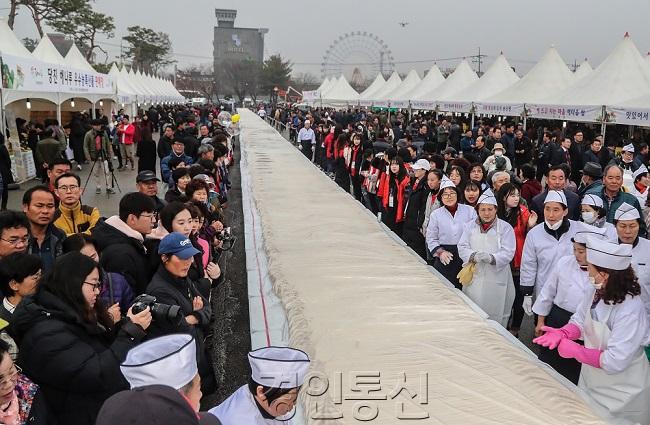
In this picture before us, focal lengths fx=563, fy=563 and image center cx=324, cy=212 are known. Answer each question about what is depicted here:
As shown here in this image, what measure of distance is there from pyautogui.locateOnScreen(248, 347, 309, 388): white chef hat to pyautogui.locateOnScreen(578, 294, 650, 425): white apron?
1.79 meters

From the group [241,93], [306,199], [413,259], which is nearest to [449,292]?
[413,259]

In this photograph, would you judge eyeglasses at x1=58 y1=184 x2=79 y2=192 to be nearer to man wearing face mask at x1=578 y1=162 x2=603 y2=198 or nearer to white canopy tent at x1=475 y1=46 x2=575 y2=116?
man wearing face mask at x1=578 y1=162 x2=603 y2=198

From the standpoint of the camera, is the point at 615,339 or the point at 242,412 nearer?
the point at 242,412

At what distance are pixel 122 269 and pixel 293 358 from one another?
167 cm

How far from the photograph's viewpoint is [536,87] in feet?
57.0

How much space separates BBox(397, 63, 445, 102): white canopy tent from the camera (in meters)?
27.0

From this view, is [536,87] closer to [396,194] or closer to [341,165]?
[341,165]

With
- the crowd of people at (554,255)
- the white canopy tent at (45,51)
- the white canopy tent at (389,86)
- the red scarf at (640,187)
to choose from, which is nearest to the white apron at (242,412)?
the crowd of people at (554,255)

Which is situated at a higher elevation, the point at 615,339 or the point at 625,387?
the point at 615,339

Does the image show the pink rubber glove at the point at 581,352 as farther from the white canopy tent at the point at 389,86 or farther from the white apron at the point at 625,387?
the white canopy tent at the point at 389,86

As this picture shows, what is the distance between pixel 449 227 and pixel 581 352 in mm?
2076

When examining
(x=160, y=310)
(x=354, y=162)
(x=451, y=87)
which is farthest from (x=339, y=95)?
(x=160, y=310)

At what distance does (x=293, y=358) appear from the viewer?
6.74ft

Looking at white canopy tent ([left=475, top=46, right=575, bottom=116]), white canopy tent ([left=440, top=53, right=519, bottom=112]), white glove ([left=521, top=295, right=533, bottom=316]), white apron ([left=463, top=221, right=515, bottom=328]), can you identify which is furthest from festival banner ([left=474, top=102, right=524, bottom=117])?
white apron ([left=463, top=221, right=515, bottom=328])
